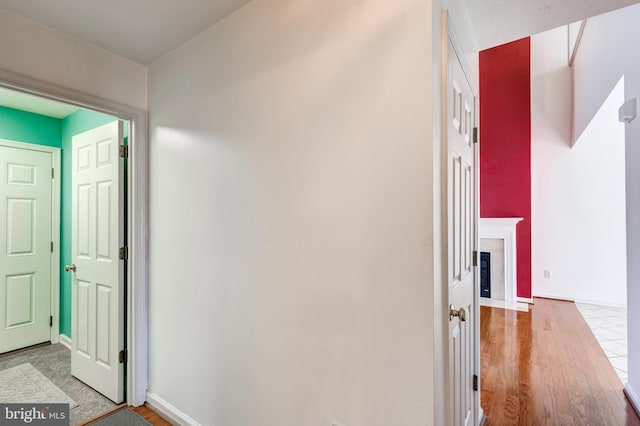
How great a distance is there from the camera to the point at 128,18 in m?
1.74

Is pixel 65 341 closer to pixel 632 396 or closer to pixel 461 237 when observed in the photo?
pixel 461 237

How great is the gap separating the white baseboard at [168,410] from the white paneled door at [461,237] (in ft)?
5.08

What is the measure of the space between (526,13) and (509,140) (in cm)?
438

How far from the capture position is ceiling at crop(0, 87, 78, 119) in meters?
2.86

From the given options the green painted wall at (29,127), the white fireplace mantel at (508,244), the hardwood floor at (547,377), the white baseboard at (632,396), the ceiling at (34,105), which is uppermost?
the ceiling at (34,105)

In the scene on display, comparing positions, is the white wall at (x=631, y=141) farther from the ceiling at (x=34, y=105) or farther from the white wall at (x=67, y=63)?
the ceiling at (x=34, y=105)

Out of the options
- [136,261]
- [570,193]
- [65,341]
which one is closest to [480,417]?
[136,261]

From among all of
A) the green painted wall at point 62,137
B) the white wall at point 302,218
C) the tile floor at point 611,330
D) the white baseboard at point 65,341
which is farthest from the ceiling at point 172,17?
the white baseboard at point 65,341

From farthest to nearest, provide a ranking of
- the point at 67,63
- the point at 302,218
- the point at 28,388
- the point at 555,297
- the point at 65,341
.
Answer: the point at 555,297 → the point at 65,341 → the point at 28,388 → the point at 67,63 → the point at 302,218

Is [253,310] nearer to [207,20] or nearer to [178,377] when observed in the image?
[178,377]

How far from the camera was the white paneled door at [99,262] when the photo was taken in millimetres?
2258

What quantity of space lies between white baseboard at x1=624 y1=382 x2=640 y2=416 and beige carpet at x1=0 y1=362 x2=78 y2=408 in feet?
13.0

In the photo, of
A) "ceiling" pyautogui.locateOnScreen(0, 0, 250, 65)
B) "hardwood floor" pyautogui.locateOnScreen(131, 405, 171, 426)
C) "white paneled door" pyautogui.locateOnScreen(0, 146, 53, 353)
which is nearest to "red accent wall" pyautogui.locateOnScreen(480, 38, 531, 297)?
"ceiling" pyautogui.locateOnScreen(0, 0, 250, 65)

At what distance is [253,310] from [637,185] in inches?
110
